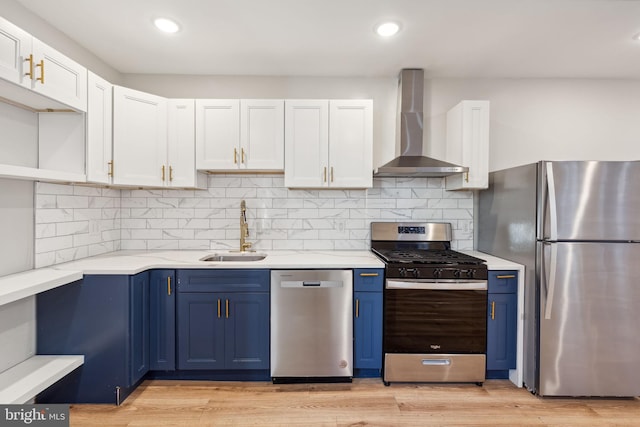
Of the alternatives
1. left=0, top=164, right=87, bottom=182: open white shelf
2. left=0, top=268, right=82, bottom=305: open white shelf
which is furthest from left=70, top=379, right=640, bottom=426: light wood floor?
left=0, top=164, right=87, bottom=182: open white shelf

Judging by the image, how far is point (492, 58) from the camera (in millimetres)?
2654

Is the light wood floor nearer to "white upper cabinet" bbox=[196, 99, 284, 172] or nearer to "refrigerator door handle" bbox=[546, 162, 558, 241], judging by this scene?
"refrigerator door handle" bbox=[546, 162, 558, 241]

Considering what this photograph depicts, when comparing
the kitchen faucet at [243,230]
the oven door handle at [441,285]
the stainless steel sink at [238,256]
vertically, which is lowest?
the oven door handle at [441,285]

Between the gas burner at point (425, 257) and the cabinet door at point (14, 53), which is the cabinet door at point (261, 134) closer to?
the gas burner at point (425, 257)

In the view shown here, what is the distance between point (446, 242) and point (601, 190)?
A: 3.92 feet

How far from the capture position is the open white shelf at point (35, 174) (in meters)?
1.59

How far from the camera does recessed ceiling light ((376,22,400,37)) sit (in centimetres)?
216

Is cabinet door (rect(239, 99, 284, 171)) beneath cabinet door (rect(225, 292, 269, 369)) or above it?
above

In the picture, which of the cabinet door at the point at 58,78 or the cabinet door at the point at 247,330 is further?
the cabinet door at the point at 247,330

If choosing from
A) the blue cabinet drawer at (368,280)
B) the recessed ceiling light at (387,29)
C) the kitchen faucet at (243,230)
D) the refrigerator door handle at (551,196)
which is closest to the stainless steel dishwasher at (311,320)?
the blue cabinet drawer at (368,280)

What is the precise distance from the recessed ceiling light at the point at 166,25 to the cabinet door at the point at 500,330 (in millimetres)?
2977

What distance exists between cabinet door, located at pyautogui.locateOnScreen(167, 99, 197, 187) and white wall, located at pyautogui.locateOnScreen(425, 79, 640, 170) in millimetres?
2178

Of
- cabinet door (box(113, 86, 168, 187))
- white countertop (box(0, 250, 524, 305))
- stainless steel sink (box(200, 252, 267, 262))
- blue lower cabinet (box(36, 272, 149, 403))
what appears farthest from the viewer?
stainless steel sink (box(200, 252, 267, 262))

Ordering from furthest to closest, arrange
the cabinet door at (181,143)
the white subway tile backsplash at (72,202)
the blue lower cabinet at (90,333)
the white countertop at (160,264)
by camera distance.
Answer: the cabinet door at (181,143) < the white subway tile backsplash at (72,202) < the blue lower cabinet at (90,333) < the white countertop at (160,264)
